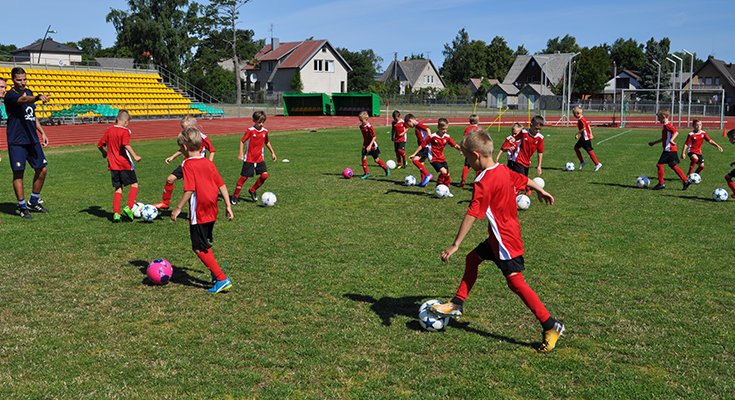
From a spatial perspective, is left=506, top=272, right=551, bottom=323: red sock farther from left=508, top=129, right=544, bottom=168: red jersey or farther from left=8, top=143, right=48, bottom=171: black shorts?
left=8, top=143, right=48, bottom=171: black shorts

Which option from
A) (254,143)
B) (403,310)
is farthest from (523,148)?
(403,310)

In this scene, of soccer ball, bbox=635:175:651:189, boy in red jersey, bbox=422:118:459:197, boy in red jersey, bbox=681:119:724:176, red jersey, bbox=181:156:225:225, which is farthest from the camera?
boy in red jersey, bbox=681:119:724:176

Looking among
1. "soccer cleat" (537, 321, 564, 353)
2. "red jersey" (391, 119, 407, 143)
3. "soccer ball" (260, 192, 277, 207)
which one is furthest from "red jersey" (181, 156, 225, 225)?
"red jersey" (391, 119, 407, 143)

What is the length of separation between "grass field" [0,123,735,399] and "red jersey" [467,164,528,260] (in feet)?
2.90

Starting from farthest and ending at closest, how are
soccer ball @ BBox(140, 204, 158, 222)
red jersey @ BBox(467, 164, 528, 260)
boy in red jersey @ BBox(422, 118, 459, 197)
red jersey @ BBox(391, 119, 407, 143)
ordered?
red jersey @ BBox(391, 119, 407, 143) < boy in red jersey @ BBox(422, 118, 459, 197) < soccer ball @ BBox(140, 204, 158, 222) < red jersey @ BBox(467, 164, 528, 260)

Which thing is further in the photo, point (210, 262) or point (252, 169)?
point (252, 169)

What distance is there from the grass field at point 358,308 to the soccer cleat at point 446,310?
0.20 meters

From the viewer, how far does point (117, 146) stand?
404 inches

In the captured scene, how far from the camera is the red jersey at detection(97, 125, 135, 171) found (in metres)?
10.2

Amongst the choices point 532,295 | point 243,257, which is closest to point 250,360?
point 532,295

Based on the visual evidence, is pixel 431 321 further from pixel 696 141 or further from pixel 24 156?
pixel 696 141

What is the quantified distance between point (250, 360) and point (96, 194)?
386 inches

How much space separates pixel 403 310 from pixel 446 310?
2.44 ft

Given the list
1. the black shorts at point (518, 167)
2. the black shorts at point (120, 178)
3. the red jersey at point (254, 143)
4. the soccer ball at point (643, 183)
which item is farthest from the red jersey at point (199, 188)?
the soccer ball at point (643, 183)
